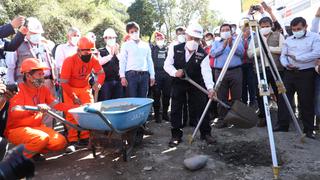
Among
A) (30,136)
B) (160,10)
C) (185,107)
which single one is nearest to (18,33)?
(30,136)

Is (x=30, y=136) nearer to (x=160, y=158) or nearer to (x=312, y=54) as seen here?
(x=160, y=158)

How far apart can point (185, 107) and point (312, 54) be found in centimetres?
252

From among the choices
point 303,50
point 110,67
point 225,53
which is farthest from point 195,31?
point 110,67

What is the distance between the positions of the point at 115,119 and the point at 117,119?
26mm

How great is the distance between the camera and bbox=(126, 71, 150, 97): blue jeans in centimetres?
654

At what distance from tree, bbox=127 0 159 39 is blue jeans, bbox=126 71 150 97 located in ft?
94.2

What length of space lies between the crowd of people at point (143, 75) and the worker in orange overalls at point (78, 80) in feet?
0.05

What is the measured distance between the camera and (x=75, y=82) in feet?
18.7

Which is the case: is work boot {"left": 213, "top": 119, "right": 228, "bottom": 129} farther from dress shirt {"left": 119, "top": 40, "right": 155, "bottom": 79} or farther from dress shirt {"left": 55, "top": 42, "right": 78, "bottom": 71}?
dress shirt {"left": 55, "top": 42, "right": 78, "bottom": 71}

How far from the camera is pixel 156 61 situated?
7.47m

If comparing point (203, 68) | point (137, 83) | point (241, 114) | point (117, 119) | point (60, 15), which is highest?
point (60, 15)

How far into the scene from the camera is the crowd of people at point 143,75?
4787 millimetres

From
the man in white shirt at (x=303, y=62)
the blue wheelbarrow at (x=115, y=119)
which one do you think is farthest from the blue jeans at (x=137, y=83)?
the man in white shirt at (x=303, y=62)

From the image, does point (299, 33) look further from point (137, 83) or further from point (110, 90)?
point (110, 90)
